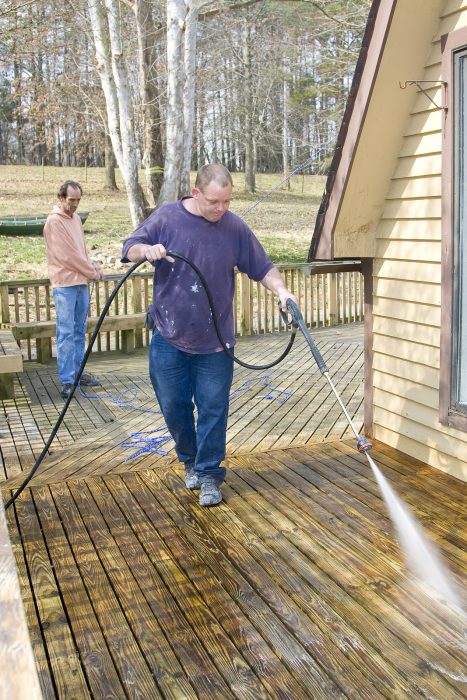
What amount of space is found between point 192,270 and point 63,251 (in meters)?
2.65

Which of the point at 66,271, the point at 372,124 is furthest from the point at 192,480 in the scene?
the point at 66,271

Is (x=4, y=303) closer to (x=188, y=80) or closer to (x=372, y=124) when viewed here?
(x=372, y=124)

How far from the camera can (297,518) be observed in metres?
3.50

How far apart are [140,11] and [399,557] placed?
11.9m

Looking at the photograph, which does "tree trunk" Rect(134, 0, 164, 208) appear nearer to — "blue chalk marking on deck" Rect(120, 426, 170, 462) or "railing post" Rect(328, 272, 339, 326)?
"railing post" Rect(328, 272, 339, 326)

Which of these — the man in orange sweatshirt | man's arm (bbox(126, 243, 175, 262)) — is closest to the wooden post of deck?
man's arm (bbox(126, 243, 175, 262))

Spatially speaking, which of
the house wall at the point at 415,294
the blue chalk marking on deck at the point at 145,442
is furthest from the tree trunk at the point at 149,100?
the house wall at the point at 415,294

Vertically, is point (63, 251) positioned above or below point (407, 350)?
above

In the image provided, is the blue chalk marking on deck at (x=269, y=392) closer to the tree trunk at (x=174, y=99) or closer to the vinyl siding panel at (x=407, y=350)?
the vinyl siding panel at (x=407, y=350)

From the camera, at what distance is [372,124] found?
13.0 ft

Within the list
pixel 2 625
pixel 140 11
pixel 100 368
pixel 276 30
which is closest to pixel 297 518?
pixel 2 625

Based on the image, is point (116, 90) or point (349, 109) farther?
point (116, 90)

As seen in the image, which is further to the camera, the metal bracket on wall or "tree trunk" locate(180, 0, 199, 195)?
"tree trunk" locate(180, 0, 199, 195)

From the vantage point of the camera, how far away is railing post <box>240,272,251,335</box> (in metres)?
8.46
